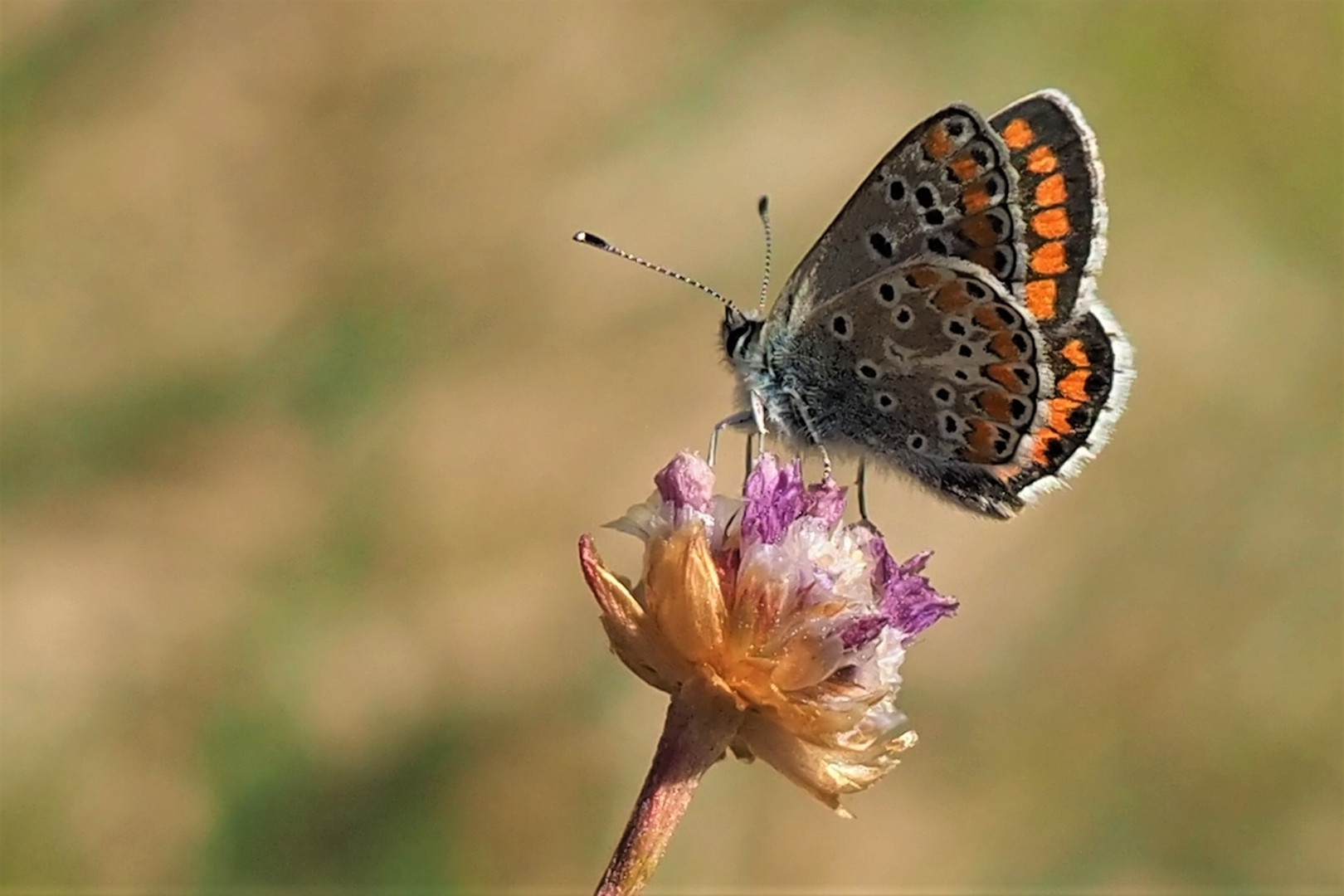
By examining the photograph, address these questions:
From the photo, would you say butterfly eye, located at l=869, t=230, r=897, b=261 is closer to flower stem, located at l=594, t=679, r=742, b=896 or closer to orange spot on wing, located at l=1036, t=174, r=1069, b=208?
orange spot on wing, located at l=1036, t=174, r=1069, b=208

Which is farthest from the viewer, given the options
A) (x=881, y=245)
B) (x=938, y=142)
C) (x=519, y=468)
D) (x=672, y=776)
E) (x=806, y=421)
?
(x=519, y=468)

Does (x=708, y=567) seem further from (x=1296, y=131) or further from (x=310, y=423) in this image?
(x=1296, y=131)

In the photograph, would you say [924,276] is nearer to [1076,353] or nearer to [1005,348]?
[1005,348]

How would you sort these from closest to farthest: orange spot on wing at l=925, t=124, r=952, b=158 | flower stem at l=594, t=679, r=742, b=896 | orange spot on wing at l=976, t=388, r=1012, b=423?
1. flower stem at l=594, t=679, r=742, b=896
2. orange spot on wing at l=925, t=124, r=952, b=158
3. orange spot on wing at l=976, t=388, r=1012, b=423

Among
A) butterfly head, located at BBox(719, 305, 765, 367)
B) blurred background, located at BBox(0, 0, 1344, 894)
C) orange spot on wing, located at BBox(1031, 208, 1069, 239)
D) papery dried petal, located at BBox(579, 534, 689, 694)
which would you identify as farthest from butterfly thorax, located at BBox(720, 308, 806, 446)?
blurred background, located at BBox(0, 0, 1344, 894)

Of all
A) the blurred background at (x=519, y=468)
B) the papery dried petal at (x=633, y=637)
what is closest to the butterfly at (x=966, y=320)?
the papery dried petal at (x=633, y=637)

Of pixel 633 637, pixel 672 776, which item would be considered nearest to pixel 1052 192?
pixel 633 637
